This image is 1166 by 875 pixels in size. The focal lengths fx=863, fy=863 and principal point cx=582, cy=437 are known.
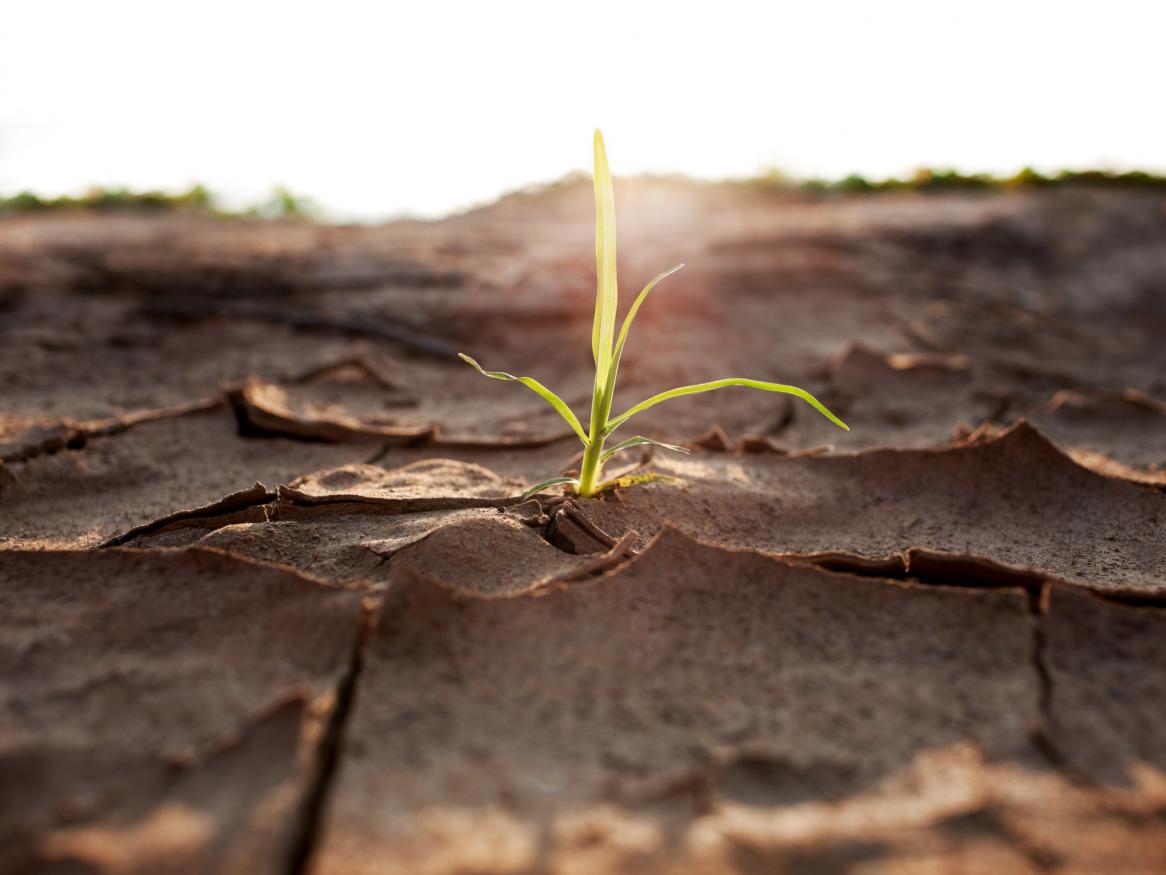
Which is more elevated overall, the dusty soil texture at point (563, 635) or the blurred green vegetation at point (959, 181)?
the blurred green vegetation at point (959, 181)

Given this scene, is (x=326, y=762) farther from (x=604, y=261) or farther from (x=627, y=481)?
(x=604, y=261)

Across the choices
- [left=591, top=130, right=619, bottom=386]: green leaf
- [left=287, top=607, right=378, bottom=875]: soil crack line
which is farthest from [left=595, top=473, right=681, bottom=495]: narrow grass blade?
[left=287, top=607, right=378, bottom=875]: soil crack line

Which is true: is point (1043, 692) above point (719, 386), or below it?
below

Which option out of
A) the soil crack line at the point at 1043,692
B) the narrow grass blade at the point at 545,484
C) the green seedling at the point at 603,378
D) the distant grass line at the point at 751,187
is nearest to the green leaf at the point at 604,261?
the green seedling at the point at 603,378

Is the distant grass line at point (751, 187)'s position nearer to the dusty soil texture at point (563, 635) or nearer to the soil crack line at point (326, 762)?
the dusty soil texture at point (563, 635)

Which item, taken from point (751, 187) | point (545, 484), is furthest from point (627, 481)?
point (751, 187)

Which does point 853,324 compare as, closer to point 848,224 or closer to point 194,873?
point 848,224

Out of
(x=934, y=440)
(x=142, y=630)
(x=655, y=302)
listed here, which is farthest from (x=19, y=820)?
(x=655, y=302)
